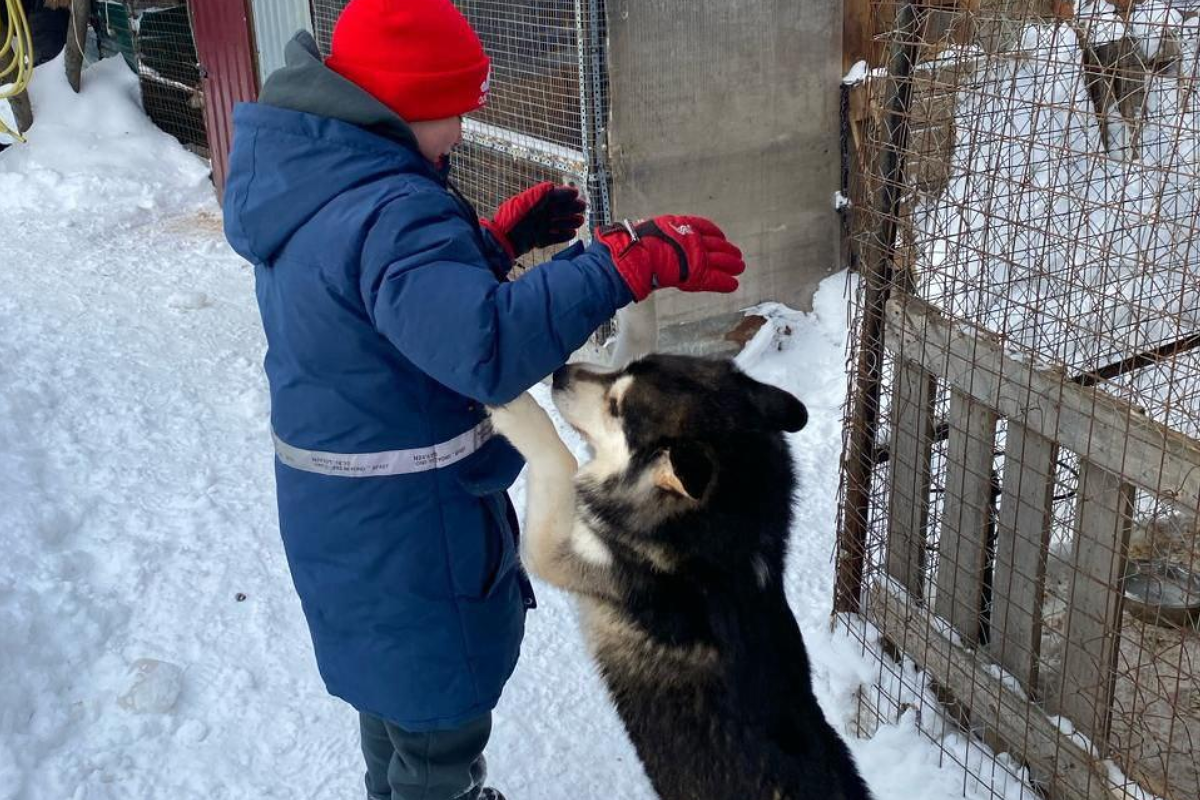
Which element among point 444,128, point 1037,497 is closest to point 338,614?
point 444,128

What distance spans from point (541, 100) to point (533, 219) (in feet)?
10.1

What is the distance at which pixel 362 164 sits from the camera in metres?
2.00

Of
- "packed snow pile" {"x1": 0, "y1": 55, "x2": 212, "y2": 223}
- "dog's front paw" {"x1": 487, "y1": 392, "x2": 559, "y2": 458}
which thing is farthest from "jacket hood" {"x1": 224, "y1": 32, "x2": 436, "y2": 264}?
"packed snow pile" {"x1": 0, "y1": 55, "x2": 212, "y2": 223}

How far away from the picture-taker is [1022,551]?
319 cm

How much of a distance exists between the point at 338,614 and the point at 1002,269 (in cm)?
403

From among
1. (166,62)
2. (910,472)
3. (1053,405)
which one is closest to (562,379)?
(1053,405)

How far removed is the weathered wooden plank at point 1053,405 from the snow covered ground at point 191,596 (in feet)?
3.41

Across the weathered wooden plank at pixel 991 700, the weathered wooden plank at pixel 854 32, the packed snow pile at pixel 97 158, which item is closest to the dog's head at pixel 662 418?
the weathered wooden plank at pixel 991 700

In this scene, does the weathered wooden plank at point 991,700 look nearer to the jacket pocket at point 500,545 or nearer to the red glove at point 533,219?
the jacket pocket at point 500,545

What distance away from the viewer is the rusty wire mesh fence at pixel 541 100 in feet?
17.1

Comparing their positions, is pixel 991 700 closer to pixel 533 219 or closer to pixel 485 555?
pixel 485 555

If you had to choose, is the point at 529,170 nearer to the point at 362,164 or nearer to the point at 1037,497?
the point at 1037,497

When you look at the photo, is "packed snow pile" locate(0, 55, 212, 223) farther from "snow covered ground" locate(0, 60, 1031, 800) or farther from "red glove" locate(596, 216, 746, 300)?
"red glove" locate(596, 216, 746, 300)

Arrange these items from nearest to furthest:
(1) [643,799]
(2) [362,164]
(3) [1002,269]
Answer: (2) [362,164] → (1) [643,799] → (3) [1002,269]
